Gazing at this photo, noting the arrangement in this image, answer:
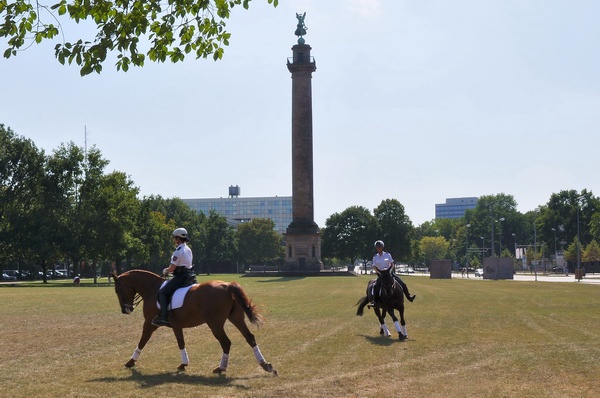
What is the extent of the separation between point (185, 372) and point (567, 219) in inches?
5837

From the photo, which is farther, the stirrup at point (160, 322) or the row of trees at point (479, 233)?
the row of trees at point (479, 233)

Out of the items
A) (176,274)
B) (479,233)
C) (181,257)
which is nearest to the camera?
(181,257)

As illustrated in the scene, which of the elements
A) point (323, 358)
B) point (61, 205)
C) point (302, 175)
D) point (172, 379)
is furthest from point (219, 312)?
point (302, 175)

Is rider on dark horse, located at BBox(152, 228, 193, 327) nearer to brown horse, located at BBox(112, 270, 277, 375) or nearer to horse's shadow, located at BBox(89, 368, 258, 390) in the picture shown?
brown horse, located at BBox(112, 270, 277, 375)

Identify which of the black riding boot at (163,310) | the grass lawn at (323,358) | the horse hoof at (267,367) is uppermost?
the black riding boot at (163,310)

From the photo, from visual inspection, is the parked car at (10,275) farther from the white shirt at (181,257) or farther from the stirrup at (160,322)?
the white shirt at (181,257)

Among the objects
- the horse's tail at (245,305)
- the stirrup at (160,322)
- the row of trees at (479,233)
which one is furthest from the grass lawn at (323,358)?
the row of trees at (479,233)

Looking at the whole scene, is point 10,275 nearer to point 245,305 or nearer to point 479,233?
point 245,305

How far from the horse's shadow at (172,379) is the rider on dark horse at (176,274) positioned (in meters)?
1.11

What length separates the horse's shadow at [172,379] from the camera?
12281 mm

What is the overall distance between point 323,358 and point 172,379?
377 cm

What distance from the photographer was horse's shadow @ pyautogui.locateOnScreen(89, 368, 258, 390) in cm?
1228

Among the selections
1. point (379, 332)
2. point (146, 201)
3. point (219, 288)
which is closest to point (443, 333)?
point (379, 332)

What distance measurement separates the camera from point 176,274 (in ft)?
46.3
